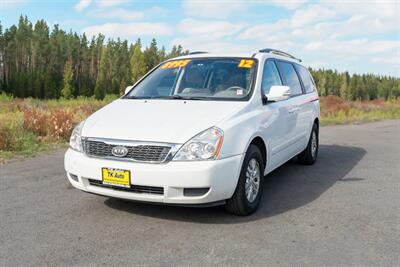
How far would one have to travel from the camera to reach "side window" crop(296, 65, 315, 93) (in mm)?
Answer: 6982

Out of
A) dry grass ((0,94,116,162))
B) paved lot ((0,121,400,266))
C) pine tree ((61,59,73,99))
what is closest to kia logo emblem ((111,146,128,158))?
paved lot ((0,121,400,266))

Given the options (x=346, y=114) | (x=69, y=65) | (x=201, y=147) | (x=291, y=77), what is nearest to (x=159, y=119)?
(x=201, y=147)

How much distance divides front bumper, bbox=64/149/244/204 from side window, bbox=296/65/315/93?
3.45 metres

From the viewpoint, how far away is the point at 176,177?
3709 millimetres

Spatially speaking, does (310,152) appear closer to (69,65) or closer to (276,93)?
(276,93)

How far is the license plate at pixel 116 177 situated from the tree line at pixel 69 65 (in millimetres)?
79388

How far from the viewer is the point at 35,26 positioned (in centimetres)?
9781

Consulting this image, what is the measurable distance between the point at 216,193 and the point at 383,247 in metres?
1.54

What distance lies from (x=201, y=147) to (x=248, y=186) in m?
0.85

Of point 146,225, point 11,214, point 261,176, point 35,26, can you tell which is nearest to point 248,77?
point 261,176

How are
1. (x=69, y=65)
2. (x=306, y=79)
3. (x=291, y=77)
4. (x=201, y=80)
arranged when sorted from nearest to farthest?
(x=201, y=80)
(x=291, y=77)
(x=306, y=79)
(x=69, y=65)

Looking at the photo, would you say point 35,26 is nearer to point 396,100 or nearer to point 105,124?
point 396,100

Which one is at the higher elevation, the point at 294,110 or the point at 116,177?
the point at 294,110

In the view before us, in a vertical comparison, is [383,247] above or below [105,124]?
below
